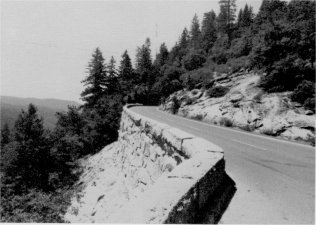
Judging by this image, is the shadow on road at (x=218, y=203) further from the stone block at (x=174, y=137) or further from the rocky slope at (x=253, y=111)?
the rocky slope at (x=253, y=111)

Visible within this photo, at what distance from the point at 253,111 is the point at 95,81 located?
33.4 m

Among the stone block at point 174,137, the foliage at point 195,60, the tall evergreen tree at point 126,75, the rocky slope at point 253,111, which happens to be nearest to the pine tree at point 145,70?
the tall evergreen tree at point 126,75

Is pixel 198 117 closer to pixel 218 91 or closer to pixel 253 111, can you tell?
pixel 218 91

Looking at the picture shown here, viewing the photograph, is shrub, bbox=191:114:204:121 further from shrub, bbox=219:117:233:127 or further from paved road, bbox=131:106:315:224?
paved road, bbox=131:106:315:224

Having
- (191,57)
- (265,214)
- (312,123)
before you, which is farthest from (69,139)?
(191,57)

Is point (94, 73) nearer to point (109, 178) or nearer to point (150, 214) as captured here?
point (109, 178)

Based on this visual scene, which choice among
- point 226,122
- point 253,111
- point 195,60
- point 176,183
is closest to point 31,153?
point 226,122

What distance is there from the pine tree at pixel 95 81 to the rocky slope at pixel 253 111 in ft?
72.7

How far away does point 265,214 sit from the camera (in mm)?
4328

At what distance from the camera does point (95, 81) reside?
45.7 m

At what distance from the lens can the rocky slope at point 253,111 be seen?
14.5m

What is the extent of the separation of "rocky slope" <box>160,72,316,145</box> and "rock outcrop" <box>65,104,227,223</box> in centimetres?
833

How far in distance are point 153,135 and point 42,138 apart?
17.1 m

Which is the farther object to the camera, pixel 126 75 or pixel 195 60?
pixel 126 75
